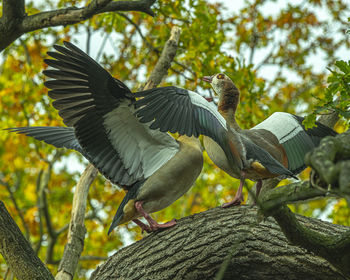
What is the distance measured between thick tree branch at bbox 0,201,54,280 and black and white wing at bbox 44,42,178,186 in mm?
1190

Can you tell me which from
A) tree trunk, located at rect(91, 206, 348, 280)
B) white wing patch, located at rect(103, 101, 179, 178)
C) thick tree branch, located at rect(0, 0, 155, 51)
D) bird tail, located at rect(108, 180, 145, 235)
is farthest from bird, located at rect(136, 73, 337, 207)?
thick tree branch, located at rect(0, 0, 155, 51)

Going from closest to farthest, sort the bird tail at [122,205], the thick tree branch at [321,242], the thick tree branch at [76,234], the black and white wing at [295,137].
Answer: the thick tree branch at [321,242] → the bird tail at [122,205] → the thick tree branch at [76,234] → the black and white wing at [295,137]

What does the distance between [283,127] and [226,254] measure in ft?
6.78

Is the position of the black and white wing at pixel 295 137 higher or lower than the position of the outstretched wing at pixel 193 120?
lower

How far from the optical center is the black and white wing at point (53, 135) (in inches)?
223

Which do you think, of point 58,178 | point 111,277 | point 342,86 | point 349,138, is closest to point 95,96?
point 111,277

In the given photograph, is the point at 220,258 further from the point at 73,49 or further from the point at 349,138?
the point at 73,49

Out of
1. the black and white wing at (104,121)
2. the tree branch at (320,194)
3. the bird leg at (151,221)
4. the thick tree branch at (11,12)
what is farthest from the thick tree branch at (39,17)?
the tree branch at (320,194)

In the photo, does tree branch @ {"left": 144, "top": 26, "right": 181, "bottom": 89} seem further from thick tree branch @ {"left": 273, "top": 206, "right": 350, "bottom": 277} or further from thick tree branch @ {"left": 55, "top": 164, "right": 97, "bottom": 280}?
thick tree branch @ {"left": 273, "top": 206, "right": 350, "bottom": 277}

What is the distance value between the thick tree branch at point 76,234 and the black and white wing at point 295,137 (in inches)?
83.3

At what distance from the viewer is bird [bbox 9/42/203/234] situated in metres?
4.83

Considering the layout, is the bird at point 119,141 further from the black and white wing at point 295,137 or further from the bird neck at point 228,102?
the black and white wing at point 295,137

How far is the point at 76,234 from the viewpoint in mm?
5621

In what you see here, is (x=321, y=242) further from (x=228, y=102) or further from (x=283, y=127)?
(x=228, y=102)
